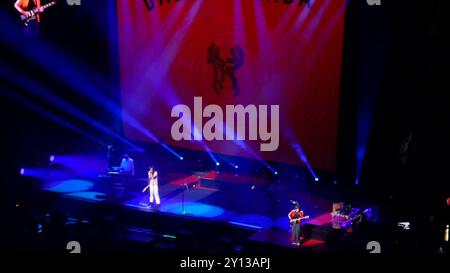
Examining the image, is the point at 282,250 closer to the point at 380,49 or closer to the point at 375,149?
the point at 375,149

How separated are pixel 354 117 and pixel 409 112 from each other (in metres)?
1.14

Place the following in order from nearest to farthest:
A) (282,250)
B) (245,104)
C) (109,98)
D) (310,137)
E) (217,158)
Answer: (282,250)
(310,137)
(245,104)
(217,158)
(109,98)

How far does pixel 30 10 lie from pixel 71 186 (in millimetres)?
4367

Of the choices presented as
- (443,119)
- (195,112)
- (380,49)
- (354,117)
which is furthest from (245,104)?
(443,119)

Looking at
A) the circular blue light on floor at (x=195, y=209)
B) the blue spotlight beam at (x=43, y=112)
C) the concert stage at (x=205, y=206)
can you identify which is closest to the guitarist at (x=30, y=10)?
the blue spotlight beam at (x=43, y=112)

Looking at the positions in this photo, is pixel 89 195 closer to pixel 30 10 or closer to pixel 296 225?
pixel 30 10

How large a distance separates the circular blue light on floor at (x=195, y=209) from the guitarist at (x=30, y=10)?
5421 mm

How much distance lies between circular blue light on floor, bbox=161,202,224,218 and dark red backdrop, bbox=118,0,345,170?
1.67m

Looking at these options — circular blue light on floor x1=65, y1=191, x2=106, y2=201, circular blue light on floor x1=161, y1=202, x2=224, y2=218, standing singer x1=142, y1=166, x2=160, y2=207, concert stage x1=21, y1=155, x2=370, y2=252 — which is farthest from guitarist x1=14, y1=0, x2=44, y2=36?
circular blue light on floor x1=161, y1=202, x2=224, y2=218

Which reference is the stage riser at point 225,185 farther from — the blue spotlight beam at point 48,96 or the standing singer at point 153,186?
the blue spotlight beam at point 48,96

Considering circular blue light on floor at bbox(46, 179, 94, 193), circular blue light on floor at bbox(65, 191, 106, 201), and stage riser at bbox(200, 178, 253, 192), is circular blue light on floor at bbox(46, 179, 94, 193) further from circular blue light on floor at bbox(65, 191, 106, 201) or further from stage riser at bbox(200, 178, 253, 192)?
stage riser at bbox(200, 178, 253, 192)

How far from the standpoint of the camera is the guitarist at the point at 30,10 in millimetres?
12180

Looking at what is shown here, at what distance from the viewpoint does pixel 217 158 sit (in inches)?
508

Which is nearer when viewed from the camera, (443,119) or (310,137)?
(443,119)
